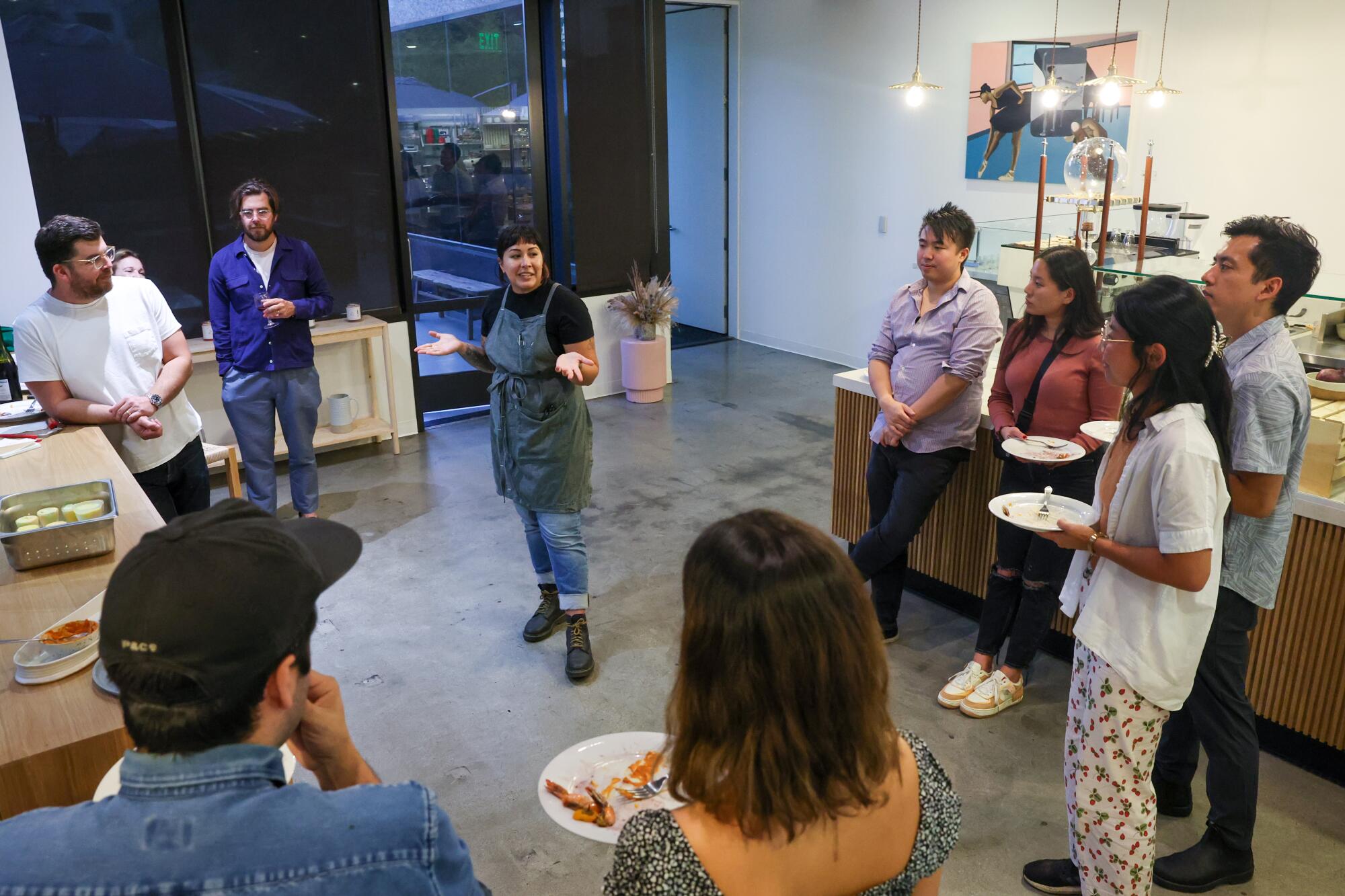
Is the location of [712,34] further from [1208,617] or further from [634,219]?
[1208,617]

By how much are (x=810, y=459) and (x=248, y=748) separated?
4.97 m

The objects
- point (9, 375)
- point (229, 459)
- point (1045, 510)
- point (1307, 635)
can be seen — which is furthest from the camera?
point (229, 459)

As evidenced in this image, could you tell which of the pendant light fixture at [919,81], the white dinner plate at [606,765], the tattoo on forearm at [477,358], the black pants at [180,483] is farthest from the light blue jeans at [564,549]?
the pendant light fixture at [919,81]

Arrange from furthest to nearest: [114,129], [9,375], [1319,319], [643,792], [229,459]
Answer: [114,129]
[229,459]
[9,375]
[1319,319]
[643,792]

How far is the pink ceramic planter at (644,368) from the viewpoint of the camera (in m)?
7.00

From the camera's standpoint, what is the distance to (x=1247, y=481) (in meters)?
2.26

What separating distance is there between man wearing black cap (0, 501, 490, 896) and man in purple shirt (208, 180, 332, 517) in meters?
3.67

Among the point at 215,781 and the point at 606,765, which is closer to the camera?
the point at 215,781

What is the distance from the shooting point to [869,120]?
736cm

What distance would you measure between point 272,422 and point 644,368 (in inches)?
113

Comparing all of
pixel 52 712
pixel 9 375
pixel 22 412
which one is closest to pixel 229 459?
pixel 9 375

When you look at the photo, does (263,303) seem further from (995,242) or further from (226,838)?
(226,838)

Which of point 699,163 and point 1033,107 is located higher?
point 1033,107

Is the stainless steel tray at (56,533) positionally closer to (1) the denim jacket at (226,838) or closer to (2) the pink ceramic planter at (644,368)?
(1) the denim jacket at (226,838)
